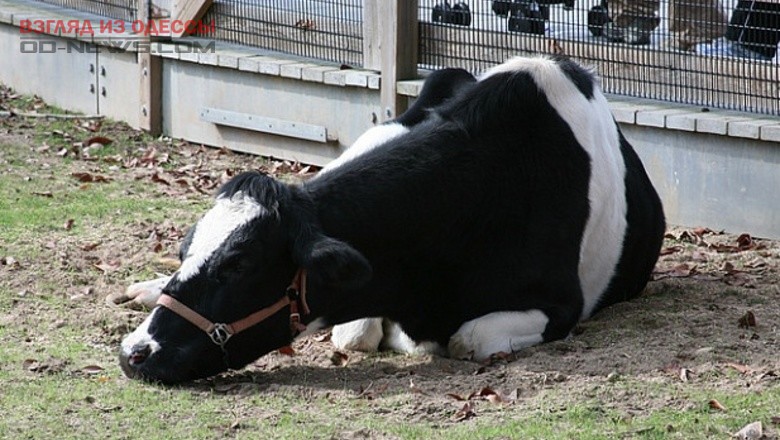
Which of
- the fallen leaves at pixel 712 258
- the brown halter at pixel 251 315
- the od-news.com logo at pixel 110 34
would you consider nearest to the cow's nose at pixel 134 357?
the brown halter at pixel 251 315

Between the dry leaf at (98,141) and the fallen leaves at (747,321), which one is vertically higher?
the dry leaf at (98,141)

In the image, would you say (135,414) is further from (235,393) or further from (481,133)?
(481,133)

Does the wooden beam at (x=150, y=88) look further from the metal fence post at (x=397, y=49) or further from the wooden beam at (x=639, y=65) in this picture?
the wooden beam at (x=639, y=65)

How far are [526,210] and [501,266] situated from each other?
0.28 m

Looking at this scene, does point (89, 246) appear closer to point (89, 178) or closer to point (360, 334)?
point (89, 178)

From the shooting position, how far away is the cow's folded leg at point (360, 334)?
6.32 m

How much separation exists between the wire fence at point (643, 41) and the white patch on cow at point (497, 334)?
2949mm

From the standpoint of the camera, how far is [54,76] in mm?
13398

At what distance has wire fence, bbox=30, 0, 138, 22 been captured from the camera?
41.4ft

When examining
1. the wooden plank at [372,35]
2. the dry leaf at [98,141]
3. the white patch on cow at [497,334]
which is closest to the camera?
the white patch on cow at [497,334]

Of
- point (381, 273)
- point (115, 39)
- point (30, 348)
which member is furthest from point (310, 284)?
point (115, 39)

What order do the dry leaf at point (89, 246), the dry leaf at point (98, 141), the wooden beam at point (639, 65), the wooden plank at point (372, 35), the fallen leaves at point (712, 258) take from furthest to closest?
the dry leaf at point (98, 141), the wooden plank at point (372, 35), the wooden beam at point (639, 65), the dry leaf at point (89, 246), the fallen leaves at point (712, 258)

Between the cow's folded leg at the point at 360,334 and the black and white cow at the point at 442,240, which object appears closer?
the black and white cow at the point at 442,240
